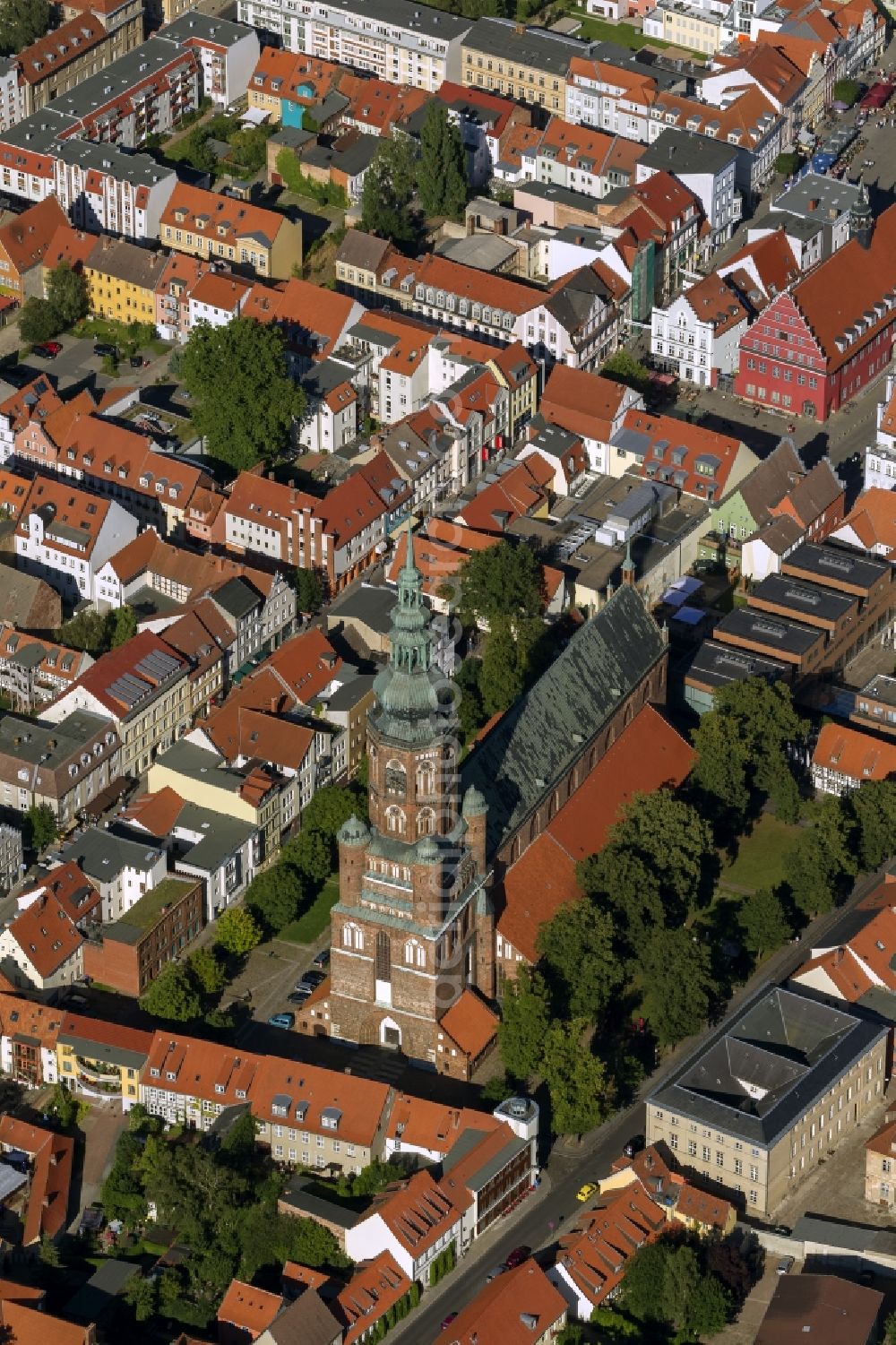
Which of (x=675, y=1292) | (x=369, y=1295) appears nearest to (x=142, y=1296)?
(x=369, y=1295)

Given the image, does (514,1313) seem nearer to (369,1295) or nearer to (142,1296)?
(369,1295)

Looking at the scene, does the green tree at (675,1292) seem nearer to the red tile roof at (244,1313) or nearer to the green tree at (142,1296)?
the red tile roof at (244,1313)

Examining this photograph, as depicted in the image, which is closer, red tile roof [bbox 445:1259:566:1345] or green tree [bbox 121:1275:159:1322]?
red tile roof [bbox 445:1259:566:1345]

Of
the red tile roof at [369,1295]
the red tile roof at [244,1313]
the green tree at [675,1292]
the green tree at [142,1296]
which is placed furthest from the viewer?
the green tree at [142,1296]

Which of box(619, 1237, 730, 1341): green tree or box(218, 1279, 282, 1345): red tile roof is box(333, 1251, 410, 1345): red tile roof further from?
box(619, 1237, 730, 1341): green tree

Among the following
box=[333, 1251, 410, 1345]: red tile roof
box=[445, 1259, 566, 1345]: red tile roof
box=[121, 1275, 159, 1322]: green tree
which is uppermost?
box=[445, 1259, 566, 1345]: red tile roof

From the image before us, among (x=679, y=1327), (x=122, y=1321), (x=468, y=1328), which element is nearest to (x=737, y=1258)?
(x=679, y=1327)

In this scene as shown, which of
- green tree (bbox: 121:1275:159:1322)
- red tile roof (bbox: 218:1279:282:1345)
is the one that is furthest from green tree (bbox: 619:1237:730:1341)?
green tree (bbox: 121:1275:159:1322)

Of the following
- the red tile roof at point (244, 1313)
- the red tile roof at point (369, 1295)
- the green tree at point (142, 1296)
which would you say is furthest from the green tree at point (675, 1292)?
the green tree at point (142, 1296)

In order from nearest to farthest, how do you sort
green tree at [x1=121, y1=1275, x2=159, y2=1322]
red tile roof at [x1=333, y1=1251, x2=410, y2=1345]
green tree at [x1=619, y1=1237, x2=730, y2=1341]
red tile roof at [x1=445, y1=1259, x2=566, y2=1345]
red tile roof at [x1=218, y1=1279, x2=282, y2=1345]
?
red tile roof at [x1=445, y1=1259, x2=566, y2=1345]
red tile roof at [x1=218, y1=1279, x2=282, y2=1345]
green tree at [x1=619, y1=1237, x2=730, y2=1341]
red tile roof at [x1=333, y1=1251, x2=410, y2=1345]
green tree at [x1=121, y1=1275, x2=159, y2=1322]

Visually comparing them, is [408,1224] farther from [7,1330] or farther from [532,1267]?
[7,1330]

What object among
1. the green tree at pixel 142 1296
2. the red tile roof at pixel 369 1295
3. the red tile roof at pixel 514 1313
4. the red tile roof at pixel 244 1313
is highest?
the red tile roof at pixel 514 1313
